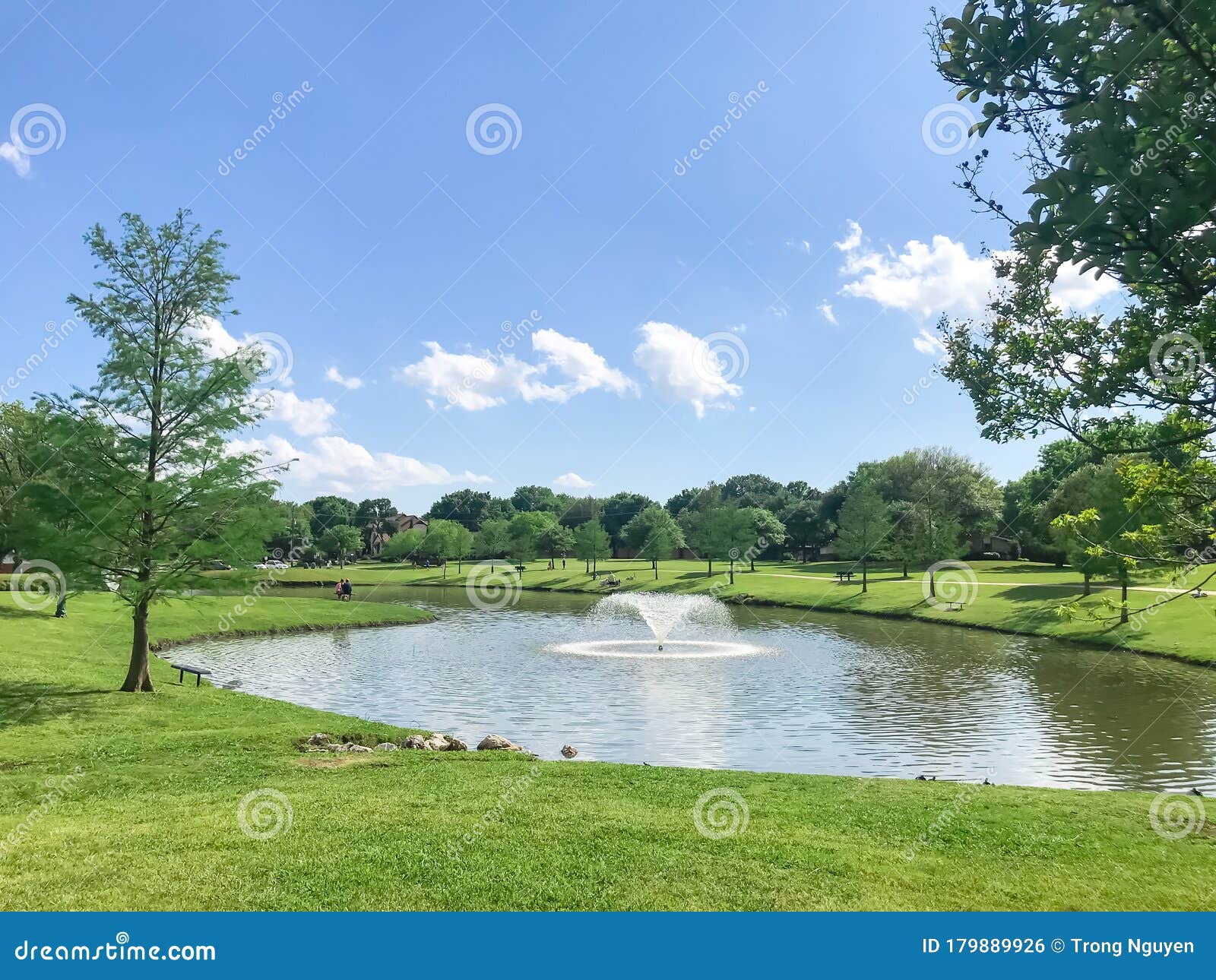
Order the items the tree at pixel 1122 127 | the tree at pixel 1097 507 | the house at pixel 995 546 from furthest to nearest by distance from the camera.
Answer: the house at pixel 995 546 < the tree at pixel 1097 507 < the tree at pixel 1122 127

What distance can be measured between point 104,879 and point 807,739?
1831 cm

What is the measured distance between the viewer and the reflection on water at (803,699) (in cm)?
2116

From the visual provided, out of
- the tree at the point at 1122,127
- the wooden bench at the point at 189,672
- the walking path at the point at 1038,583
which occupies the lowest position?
the wooden bench at the point at 189,672

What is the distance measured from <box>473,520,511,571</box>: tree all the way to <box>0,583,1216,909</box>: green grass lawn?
A: 4094 inches

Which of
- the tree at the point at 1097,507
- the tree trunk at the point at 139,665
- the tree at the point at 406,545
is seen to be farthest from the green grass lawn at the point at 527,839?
the tree at the point at 406,545

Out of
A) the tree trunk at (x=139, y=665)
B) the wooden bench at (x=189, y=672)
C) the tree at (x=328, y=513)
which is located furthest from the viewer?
the tree at (x=328, y=513)

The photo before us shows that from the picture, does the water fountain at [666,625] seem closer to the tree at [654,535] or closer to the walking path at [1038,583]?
the walking path at [1038,583]

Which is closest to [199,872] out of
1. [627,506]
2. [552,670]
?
[552,670]

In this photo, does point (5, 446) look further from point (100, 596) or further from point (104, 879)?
point (104, 879)

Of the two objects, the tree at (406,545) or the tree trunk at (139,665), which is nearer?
the tree trunk at (139,665)

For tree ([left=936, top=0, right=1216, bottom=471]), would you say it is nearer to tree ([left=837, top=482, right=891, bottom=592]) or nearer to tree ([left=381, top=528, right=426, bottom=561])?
tree ([left=837, top=482, right=891, bottom=592])

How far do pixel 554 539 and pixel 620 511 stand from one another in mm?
39069

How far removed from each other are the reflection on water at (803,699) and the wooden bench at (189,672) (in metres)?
0.88

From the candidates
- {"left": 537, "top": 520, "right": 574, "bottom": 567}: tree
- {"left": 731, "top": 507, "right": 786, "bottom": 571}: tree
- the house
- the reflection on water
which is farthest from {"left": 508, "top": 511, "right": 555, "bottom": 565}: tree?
the reflection on water
